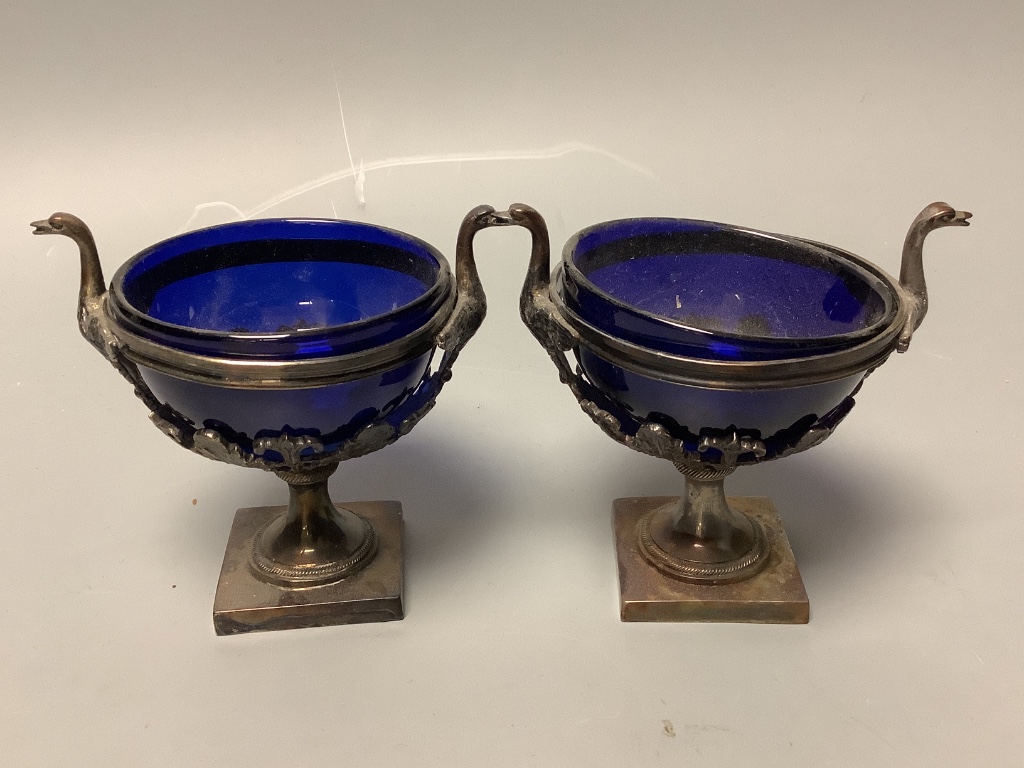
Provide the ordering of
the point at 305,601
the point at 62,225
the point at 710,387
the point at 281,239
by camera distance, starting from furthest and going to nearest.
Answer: the point at 281,239, the point at 305,601, the point at 62,225, the point at 710,387

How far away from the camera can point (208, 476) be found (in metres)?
1.99

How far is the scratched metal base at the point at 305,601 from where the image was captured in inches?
63.2

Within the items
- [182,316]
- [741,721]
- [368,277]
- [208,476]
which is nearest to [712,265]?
[368,277]

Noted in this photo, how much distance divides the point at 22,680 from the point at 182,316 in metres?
0.61

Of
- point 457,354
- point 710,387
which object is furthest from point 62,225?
point 710,387

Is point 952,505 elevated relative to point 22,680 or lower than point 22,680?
lower

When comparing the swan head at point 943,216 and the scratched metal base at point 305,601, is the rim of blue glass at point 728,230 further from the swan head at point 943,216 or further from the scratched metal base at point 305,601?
the scratched metal base at point 305,601

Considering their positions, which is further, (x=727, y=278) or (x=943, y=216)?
(x=727, y=278)

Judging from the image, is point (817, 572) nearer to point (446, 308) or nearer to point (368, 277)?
point (446, 308)

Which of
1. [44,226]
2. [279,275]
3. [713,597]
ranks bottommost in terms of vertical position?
[713,597]

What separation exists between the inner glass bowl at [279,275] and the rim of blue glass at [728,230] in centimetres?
23

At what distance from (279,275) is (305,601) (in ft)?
1.86

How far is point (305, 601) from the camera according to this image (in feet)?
5.31

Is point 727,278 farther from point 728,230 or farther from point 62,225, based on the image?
point 62,225
